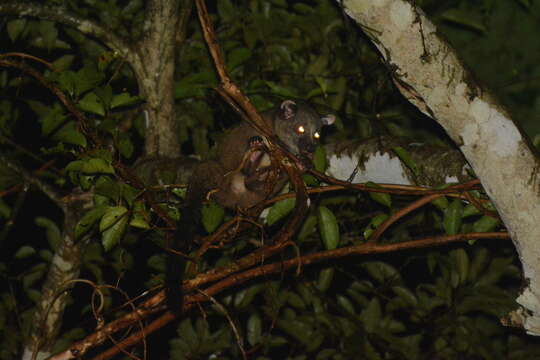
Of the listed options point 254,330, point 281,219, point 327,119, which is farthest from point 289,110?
point 254,330

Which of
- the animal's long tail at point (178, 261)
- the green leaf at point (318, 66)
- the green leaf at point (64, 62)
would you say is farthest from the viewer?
the green leaf at point (318, 66)

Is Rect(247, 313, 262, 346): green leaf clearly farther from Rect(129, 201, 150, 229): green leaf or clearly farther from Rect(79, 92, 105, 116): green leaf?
Rect(79, 92, 105, 116): green leaf

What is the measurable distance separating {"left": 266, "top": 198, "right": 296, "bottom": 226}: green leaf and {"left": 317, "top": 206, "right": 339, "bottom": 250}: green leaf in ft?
0.51

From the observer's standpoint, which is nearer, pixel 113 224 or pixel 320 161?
pixel 113 224

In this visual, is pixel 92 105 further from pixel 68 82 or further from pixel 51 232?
pixel 51 232

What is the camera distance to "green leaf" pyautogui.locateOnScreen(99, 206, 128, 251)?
9.57ft

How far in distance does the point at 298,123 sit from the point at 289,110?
117 millimetres

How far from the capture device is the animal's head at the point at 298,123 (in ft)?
16.0

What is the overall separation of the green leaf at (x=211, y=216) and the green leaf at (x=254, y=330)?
1.17m

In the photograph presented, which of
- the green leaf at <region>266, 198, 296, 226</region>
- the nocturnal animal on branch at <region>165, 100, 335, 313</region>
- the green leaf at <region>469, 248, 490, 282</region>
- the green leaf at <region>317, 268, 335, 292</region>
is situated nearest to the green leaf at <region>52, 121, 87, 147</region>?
the nocturnal animal on branch at <region>165, 100, 335, 313</region>

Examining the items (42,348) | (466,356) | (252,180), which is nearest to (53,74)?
(252,180)

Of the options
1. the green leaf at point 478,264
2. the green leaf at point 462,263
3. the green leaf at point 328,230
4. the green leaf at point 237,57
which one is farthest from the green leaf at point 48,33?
the green leaf at point 478,264

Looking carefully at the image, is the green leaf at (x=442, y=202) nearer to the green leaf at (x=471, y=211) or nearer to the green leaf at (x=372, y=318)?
the green leaf at (x=471, y=211)

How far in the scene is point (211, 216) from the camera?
3.15 m
